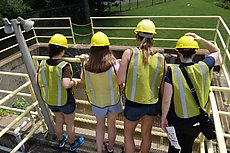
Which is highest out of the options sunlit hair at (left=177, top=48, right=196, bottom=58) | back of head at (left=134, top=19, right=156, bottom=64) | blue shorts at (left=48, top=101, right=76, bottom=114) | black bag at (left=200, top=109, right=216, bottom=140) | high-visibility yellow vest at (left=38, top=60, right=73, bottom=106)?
back of head at (left=134, top=19, right=156, bottom=64)

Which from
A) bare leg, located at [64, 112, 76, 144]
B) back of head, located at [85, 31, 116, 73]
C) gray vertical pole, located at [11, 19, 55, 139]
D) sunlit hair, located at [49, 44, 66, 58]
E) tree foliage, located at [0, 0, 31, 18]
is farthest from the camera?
tree foliage, located at [0, 0, 31, 18]

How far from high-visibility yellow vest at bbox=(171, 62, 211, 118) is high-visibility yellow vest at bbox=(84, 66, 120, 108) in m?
0.67

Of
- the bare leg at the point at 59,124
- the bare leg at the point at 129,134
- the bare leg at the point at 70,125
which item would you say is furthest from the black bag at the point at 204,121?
the bare leg at the point at 59,124

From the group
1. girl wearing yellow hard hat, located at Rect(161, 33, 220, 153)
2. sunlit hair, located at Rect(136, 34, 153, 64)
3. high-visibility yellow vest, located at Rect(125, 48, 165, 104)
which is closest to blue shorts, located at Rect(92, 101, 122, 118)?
high-visibility yellow vest, located at Rect(125, 48, 165, 104)

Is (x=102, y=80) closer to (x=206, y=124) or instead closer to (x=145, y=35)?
(x=145, y=35)

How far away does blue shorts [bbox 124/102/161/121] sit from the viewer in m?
2.40

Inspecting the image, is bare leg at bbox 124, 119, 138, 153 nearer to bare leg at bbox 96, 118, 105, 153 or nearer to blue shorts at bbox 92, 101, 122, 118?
blue shorts at bbox 92, 101, 122, 118

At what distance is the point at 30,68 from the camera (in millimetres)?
2889

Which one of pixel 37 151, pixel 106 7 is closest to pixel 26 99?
pixel 37 151

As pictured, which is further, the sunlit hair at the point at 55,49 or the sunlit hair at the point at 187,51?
the sunlit hair at the point at 55,49

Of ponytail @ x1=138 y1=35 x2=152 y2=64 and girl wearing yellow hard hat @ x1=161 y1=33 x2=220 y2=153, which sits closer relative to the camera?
girl wearing yellow hard hat @ x1=161 y1=33 x2=220 y2=153

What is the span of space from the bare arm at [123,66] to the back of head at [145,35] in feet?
0.45

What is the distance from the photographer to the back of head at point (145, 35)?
84.9 inches

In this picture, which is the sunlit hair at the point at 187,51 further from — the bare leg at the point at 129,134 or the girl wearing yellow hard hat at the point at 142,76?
the bare leg at the point at 129,134
